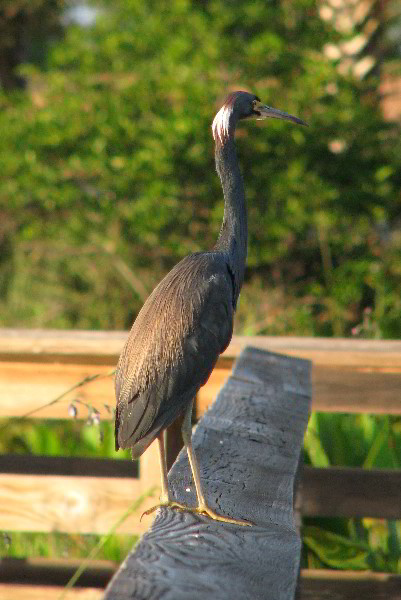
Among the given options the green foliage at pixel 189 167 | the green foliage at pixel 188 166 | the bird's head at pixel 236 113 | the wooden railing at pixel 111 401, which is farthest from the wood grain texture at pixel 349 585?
the green foliage at pixel 188 166

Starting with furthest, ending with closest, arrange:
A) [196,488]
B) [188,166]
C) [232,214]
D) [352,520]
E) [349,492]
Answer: [188,166] → [352,520] → [349,492] → [232,214] → [196,488]

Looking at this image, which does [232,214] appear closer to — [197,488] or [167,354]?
[167,354]

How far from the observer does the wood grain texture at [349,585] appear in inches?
127

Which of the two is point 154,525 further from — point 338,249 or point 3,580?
point 338,249

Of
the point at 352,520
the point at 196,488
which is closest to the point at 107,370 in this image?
the point at 352,520

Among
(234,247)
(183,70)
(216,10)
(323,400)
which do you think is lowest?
(323,400)

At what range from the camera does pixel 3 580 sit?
3.73 meters

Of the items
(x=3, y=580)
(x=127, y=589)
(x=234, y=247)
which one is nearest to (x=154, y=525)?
(x=127, y=589)

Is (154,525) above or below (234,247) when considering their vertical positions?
below

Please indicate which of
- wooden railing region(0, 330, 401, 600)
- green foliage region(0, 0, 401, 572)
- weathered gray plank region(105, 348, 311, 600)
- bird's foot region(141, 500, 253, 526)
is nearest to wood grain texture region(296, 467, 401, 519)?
wooden railing region(0, 330, 401, 600)

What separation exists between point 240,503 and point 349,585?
1339 millimetres

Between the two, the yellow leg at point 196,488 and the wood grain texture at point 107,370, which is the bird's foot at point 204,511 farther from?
the wood grain texture at point 107,370

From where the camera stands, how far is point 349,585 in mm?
3270

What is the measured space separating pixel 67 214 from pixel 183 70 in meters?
1.65
